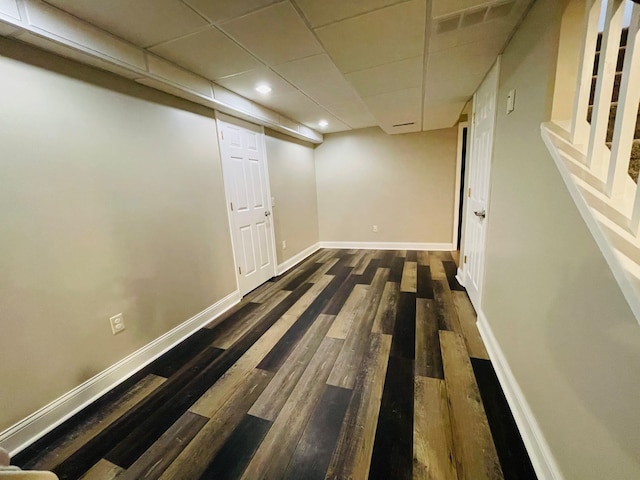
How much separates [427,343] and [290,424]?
1.17 metres

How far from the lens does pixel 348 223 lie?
502 cm

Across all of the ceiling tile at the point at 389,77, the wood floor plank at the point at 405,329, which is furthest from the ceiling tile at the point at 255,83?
the wood floor plank at the point at 405,329

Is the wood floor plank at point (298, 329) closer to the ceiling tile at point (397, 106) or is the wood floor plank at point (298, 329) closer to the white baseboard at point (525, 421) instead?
the white baseboard at point (525, 421)

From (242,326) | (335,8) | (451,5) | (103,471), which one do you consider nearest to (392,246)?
(242,326)

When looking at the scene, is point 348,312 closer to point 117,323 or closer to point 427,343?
point 427,343

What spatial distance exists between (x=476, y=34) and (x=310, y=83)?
134cm

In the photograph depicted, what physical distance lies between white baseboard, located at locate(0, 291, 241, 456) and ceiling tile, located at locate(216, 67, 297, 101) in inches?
84.0

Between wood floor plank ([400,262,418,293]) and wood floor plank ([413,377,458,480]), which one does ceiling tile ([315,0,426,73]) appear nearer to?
wood floor plank ([413,377,458,480])

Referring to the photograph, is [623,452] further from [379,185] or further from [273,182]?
[379,185]

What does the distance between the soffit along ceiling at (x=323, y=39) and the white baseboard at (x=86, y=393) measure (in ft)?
6.87

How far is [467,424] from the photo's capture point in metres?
1.35

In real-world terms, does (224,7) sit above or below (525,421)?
above

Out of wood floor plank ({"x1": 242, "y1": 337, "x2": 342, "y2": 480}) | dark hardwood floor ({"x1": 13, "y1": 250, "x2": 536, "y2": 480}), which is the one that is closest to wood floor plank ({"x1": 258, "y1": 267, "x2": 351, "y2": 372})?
dark hardwood floor ({"x1": 13, "y1": 250, "x2": 536, "y2": 480})

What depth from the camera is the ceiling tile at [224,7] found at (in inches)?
52.2
